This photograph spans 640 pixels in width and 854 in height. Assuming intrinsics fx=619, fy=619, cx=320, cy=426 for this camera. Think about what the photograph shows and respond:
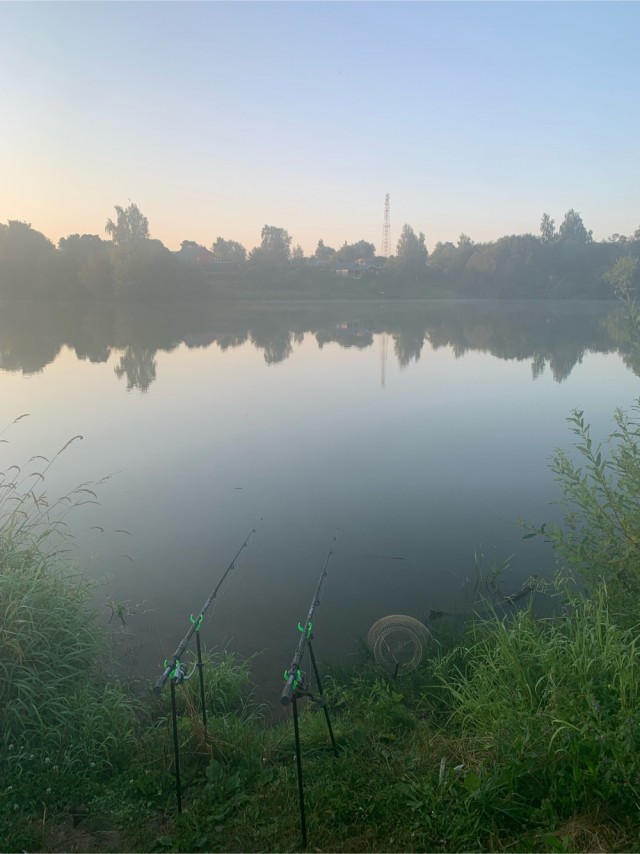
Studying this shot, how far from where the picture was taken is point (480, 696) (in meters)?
3.32

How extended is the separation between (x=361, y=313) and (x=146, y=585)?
4083 centimetres

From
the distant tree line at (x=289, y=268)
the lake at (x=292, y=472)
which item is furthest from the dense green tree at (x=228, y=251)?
the lake at (x=292, y=472)

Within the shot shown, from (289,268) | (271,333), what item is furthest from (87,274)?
(271,333)

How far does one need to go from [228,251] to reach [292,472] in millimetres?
79268

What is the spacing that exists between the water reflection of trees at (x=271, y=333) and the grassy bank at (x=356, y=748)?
12.6 m

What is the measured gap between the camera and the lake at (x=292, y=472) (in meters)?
5.55

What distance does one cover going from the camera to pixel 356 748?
3.20 metres

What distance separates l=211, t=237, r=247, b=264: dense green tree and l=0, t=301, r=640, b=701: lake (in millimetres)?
56423

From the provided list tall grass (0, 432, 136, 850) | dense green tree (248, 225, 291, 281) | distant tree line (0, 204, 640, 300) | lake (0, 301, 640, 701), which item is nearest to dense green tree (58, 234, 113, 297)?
distant tree line (0, 204, 640, 300)

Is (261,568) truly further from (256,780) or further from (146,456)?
(146,456)

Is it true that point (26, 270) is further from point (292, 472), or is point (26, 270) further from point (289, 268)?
point (292, 472)

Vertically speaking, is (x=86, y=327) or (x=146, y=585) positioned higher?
(x=86, y=327)

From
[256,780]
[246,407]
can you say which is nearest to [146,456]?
[246,407]

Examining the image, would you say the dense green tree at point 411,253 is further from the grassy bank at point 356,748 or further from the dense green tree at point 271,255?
the grassy bank at point 356,748
